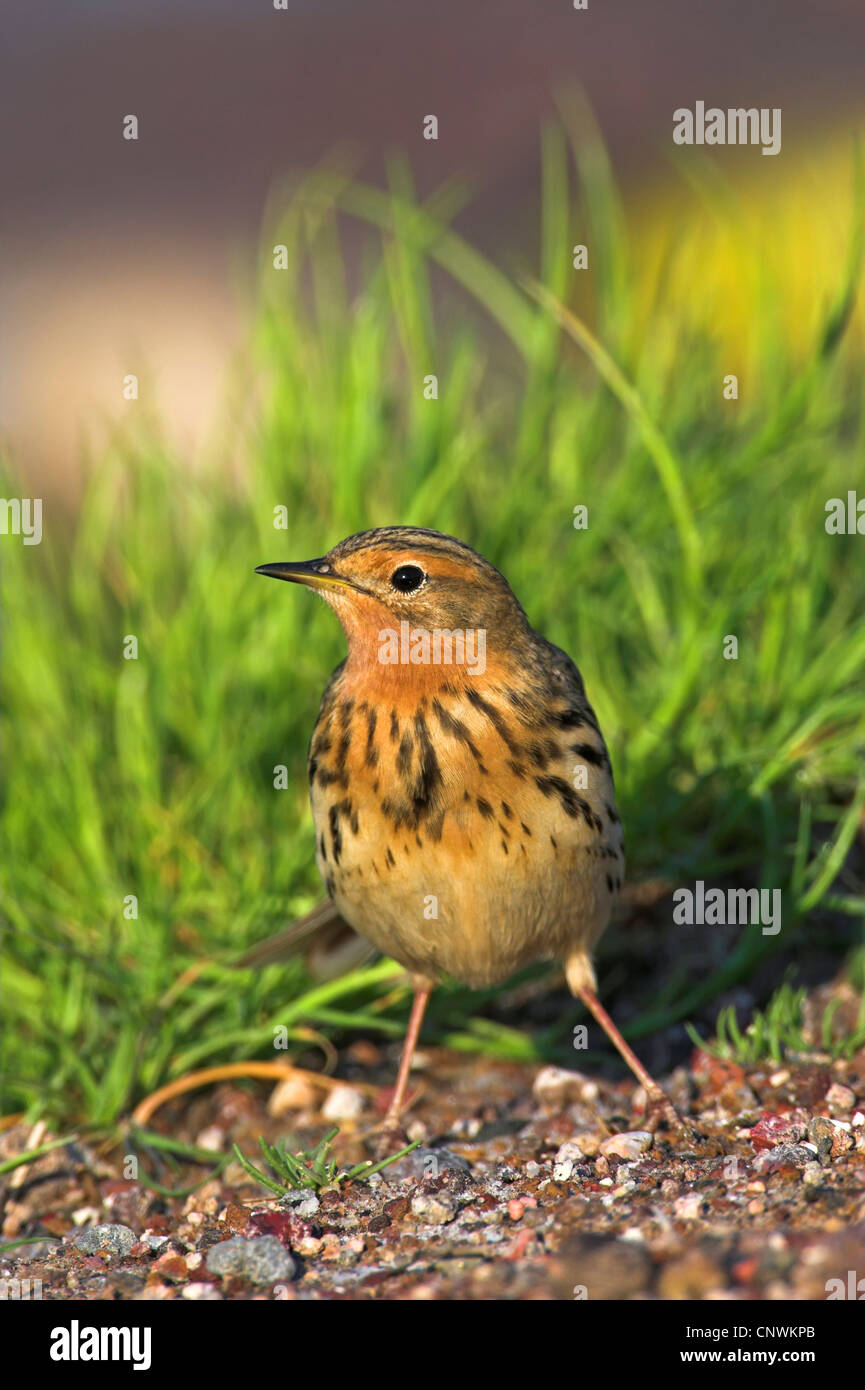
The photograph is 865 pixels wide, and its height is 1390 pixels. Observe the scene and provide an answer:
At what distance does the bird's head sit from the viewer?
14.1ft

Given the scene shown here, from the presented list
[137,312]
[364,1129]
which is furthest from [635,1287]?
[137,312]

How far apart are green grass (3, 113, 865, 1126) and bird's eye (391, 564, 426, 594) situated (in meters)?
1.33

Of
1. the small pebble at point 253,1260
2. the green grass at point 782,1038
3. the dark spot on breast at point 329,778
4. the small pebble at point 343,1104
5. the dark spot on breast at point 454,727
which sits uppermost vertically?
the dark spot on breast at point 454,727

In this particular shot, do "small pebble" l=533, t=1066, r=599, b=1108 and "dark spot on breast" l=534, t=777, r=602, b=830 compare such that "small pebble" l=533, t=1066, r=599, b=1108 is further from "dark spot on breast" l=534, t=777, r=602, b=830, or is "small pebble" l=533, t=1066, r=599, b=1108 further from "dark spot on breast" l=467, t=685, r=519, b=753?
"dark spot on breast" l=467, t=685, r=519, b=753

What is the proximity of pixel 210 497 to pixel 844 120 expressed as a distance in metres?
9.82

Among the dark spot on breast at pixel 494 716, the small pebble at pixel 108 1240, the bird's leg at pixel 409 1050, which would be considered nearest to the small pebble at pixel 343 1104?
the bird's leg at pixel 409 1050

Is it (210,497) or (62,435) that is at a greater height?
(62,435)

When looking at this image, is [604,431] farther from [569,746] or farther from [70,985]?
[70,985]

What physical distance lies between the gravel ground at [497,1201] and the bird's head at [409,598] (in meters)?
1.33

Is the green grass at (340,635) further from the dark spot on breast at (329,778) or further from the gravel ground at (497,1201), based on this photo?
the dark spot on breast at (329,778)

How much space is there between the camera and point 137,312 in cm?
1417

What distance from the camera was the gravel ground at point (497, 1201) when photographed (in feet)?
11.2

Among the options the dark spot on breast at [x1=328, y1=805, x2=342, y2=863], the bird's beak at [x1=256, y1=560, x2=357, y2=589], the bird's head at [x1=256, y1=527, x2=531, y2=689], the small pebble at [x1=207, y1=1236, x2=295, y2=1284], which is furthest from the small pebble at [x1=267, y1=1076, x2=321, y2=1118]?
the bird's beak at [x1=256, y1=560, x2=357, y2=589]

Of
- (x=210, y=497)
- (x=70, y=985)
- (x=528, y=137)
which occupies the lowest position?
(x=70, y=985)
